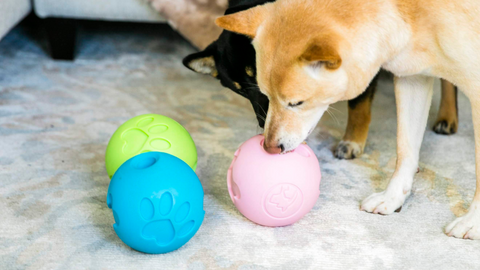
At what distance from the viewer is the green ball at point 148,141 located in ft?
5.20

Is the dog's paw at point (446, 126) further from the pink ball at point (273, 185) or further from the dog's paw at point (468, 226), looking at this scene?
the pink ball at point (273, 185)

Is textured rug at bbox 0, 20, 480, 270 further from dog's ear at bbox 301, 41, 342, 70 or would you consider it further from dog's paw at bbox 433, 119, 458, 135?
dog's ear at bbox 301, 41, 342, 70

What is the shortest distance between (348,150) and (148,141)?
996 mm

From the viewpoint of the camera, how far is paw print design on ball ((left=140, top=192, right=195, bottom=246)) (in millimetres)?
1294

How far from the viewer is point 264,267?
53.9 inches

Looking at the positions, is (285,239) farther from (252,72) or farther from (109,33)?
(109,33)

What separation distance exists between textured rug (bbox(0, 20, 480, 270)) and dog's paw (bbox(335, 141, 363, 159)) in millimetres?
35

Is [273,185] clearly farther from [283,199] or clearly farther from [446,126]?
[446,126]

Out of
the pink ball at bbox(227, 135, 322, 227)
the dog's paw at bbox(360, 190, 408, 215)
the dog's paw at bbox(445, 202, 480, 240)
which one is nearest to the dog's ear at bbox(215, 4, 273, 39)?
the pink ball at bbox(227, 135, 322, 227)

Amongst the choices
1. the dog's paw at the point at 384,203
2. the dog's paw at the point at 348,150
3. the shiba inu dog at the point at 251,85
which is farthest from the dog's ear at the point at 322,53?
the dog's paw at the point at 348,150

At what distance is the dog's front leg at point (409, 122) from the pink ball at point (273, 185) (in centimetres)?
38

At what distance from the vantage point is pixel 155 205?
129 centimetres

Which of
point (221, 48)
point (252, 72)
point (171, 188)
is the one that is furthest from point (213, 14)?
point (171, 188)

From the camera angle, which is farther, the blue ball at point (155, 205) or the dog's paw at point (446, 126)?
the dog's paw at point (446, 126)
